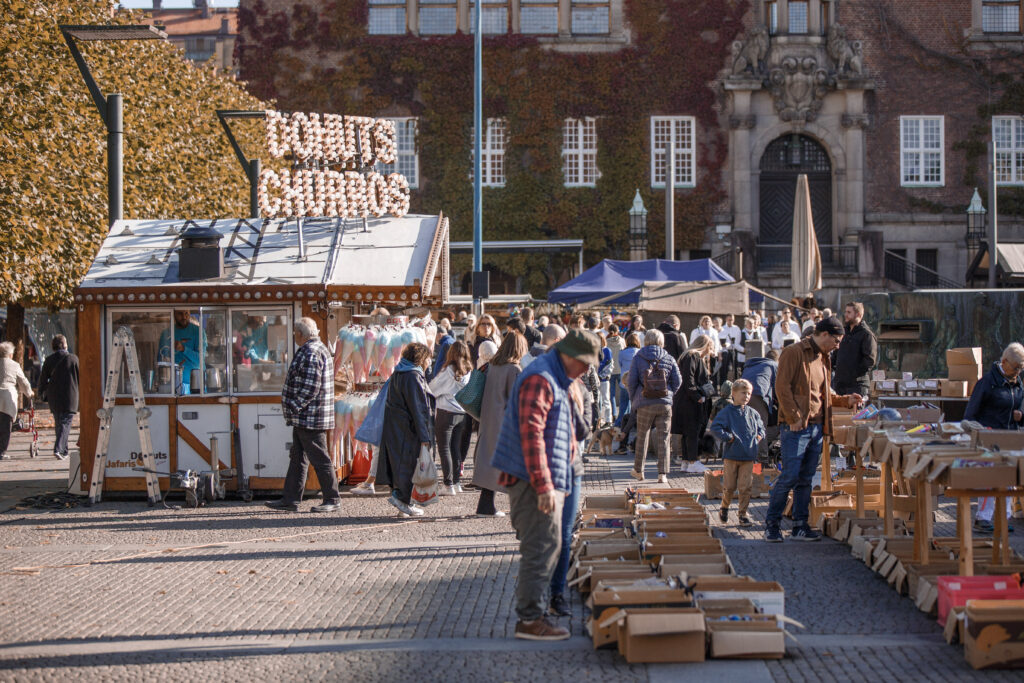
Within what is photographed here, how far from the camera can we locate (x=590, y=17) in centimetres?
4072

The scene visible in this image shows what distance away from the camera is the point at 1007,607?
263 inches

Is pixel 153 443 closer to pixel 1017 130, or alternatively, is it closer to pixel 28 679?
pixel 28 679

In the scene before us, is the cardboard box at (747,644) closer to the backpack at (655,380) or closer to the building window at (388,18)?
the backpack at (655,380)

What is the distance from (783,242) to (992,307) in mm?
22046

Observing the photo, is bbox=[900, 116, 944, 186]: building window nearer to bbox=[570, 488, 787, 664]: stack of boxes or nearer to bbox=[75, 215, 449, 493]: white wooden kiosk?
bbox=[75, 215, 449, 493]: white wooden kiosk

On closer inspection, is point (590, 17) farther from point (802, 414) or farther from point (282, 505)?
point (802, 414)

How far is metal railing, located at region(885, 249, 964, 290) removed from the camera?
38.8 metres

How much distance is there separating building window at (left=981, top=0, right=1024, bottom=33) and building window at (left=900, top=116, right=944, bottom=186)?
4009 millimetres

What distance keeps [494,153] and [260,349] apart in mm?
28532

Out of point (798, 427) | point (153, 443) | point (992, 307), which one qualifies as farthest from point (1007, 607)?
point (992, 307)

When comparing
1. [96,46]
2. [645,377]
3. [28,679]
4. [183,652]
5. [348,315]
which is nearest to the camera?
[28,679]

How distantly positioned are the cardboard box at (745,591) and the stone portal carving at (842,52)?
3464 cm

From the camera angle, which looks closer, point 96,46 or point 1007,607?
point 1007,607

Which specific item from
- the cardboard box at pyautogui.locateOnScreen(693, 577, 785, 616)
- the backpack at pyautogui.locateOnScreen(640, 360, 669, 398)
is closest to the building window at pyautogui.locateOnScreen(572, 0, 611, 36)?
the backpack at pyautogui.locateOnScreen(640, 360, 669, 398)
